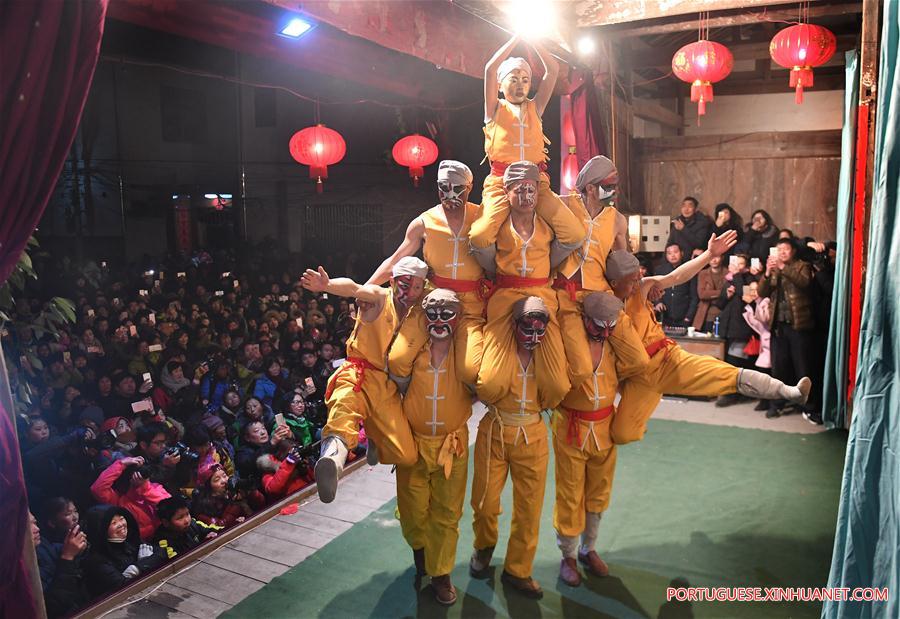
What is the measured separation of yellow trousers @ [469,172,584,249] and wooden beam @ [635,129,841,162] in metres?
5.55

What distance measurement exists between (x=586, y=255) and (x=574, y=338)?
48 centimetres

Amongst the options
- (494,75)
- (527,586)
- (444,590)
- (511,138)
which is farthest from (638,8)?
(444,590)

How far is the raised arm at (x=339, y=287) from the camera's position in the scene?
3.23 metres

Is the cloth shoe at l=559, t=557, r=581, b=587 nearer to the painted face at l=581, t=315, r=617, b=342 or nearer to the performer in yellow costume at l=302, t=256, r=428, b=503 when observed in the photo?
the performer in yellow costume at l=302, t=256, r=428, b=503

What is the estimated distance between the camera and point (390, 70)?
23.8 ft

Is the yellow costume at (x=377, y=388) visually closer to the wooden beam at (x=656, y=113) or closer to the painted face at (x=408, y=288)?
the painted face at (x=408, y=288)

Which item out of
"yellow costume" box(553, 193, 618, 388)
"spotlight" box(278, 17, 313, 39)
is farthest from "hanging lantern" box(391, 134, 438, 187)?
"yellow costume" box(553, 193, 618, 388)

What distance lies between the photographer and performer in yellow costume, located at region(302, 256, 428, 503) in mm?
3379

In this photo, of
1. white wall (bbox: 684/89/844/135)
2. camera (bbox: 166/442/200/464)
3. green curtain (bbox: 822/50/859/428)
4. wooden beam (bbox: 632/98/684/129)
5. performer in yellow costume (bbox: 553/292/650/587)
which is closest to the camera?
performer in yellow costume (bbox: 553/292/650/587)

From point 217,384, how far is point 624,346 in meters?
3.05

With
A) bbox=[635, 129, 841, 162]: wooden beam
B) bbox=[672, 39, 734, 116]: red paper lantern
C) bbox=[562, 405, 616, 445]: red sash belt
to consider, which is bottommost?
bbox=[562, 405, 616, 445]: red sash belt

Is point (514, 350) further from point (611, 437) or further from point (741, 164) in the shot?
point (741, 164)

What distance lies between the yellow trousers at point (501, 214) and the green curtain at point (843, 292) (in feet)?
12.1

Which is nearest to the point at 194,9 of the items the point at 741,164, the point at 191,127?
the point at 191,127
